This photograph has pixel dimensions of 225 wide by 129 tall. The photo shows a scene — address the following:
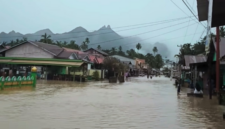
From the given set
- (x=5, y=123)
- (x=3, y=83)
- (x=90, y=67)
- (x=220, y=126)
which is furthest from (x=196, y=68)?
(x=90, y=67)

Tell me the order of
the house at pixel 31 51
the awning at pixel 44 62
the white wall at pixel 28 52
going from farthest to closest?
the white wall at pixel 28 52 → the house at pixel 31 51 → the awning at pixel 44 62

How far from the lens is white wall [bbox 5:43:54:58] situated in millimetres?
52272

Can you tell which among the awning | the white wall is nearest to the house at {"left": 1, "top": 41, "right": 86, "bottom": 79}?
the white wall

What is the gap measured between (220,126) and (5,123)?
22.3ft

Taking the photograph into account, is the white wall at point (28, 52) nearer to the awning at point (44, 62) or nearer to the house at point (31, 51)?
the house at point (31, 51)

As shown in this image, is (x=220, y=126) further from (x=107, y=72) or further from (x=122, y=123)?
(x=107, y=72)

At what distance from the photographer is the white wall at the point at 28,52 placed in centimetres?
5227

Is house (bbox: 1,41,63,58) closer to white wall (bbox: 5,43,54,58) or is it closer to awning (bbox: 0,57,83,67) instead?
white wall (bbox: 5,43,54,58)

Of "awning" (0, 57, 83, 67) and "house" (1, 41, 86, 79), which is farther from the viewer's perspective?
"house" (1, 41, 86, 79)

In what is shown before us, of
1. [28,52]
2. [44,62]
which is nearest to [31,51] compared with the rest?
[28,52]

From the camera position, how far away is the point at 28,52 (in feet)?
174

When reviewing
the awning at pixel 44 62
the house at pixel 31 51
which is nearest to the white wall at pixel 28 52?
the house at pixel 31 51

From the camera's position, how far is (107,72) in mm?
61062

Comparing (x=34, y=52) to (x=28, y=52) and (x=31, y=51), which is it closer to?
(x=31, y=51)
